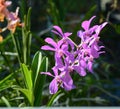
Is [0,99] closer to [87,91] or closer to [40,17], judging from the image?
[87,91]

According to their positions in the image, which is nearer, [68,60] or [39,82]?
[68,60]

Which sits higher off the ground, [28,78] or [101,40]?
[101,40]

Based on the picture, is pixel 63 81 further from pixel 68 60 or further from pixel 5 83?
pixel 5 83

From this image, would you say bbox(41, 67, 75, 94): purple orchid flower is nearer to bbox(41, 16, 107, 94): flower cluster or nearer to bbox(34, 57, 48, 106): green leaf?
bbox(41, 16, 107, 94): flower cluster

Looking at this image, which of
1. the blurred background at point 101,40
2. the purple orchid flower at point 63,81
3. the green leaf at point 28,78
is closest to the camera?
the purple orchid flower at point 63,81

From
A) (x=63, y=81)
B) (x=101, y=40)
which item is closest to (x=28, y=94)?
(x=63, y=81)

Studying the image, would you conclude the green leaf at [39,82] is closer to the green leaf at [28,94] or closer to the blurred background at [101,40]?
the green leaf at [28,94]

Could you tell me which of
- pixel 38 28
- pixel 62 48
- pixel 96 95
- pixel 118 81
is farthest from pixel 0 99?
pixel 38 28

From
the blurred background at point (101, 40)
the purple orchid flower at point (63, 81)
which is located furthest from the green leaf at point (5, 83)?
the purple orchid flower at point (63, 81)

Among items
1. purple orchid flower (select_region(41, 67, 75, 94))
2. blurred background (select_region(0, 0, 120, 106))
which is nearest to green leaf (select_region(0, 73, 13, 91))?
blurred background (select_region(0, 0, 120, 106))
